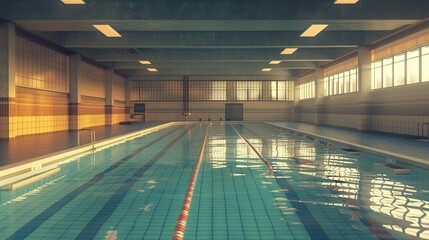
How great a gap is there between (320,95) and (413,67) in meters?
11.2

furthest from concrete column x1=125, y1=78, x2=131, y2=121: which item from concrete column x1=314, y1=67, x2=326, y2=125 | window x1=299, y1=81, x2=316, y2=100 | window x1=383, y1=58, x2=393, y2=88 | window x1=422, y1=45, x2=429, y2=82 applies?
window x1=422, y1=45, x2=429, y2=82

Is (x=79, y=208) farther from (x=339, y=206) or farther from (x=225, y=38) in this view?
(x=225, y=38)

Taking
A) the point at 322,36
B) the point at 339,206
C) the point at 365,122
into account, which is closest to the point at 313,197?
the point at 339,206

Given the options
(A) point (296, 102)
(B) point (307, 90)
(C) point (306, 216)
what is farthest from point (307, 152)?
(A) point (296, 102)

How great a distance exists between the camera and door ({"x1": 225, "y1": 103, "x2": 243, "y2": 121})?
1287 inches

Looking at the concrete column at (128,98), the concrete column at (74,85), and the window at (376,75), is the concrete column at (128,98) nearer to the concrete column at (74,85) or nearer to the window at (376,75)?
the concrete column at (74,85)

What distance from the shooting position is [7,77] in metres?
12.1

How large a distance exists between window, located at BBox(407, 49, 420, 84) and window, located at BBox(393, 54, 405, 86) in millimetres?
362

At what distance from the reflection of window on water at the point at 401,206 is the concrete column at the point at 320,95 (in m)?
18.4

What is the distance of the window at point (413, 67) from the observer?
42.4 ft

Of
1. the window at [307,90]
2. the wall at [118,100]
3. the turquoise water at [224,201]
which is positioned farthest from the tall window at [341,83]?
the wall at [118,100]

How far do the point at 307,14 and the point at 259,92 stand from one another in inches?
853

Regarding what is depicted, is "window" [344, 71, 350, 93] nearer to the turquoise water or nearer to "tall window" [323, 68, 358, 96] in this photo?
"tall window" [323, 68, 358, 96]

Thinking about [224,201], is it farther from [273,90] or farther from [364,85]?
[273,90]
